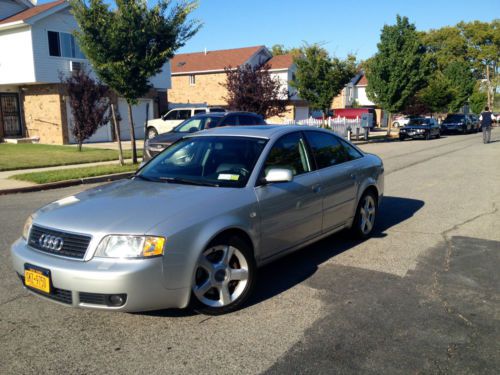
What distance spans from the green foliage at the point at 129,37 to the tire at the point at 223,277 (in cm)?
1109

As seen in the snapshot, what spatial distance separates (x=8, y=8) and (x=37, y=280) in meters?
27.8

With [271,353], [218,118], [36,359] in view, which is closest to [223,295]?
[271,353]

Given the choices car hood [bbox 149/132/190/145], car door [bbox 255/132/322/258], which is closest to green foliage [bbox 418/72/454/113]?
car hood [bbox 149/132/190/145]

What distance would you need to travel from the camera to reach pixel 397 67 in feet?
99.1

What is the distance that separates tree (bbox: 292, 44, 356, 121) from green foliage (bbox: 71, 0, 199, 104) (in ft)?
41.1

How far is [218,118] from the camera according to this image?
14547mm

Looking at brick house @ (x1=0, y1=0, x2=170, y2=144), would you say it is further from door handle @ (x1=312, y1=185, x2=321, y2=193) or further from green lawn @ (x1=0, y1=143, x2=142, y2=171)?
door handle @ (x1=312, y1=185, x2=321, y2=193)

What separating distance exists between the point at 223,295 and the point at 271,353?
749mm

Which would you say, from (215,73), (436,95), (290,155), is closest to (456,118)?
(436,95)

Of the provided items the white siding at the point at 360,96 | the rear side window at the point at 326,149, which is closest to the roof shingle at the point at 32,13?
the rear side window at the point at 326,149

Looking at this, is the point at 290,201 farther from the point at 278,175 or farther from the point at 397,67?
the point at 397,67

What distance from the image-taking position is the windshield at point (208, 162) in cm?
441

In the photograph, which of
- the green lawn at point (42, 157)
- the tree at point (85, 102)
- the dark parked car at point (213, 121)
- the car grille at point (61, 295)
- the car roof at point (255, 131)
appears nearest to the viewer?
the car grille at point (61, 295)

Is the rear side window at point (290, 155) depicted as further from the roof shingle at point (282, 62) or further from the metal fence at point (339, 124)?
the roof shingle at point (282, 62)
